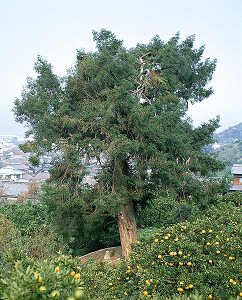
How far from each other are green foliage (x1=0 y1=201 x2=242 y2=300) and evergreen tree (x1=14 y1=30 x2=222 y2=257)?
2487 millimetres

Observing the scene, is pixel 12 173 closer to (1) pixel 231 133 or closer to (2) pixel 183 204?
(2) pixel 183 204

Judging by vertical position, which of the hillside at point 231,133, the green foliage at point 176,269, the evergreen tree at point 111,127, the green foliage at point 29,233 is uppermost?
the hillside at point 231,133

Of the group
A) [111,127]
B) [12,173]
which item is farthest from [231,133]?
[111,127]

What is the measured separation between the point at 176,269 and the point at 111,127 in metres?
3.83

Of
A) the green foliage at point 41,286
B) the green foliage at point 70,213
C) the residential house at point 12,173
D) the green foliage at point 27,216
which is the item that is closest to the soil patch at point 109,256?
the green foliage at point 70,213

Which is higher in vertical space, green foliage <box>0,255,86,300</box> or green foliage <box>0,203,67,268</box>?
green foliage <box>0,203,67,268</box>

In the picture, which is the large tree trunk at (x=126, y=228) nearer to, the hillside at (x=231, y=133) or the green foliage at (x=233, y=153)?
the green foliage at (x=233, y=153)

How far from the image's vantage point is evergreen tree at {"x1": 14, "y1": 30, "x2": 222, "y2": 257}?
649cm

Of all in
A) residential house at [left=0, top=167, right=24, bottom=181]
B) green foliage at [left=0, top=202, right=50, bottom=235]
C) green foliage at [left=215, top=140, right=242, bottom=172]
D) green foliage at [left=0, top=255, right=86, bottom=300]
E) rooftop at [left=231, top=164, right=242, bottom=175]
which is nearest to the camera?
green foliage at [left=0, top=255, right=86, bottom=300]

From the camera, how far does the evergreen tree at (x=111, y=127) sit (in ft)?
21.3

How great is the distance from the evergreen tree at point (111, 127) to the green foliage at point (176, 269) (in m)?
2.49

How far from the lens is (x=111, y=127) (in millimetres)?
6445

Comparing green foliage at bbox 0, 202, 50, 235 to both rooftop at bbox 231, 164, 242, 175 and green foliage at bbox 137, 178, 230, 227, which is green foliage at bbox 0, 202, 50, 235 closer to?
green foliage at bbox 137, 178, 230, 227

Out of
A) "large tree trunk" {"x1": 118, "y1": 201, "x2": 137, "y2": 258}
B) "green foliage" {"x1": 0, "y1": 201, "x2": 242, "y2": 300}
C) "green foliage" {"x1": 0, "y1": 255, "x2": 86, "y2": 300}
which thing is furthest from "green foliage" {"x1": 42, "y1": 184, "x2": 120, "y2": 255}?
"green foliage" {"x1": 0, "y1": 255, "x2": 86, "y2": 300}
